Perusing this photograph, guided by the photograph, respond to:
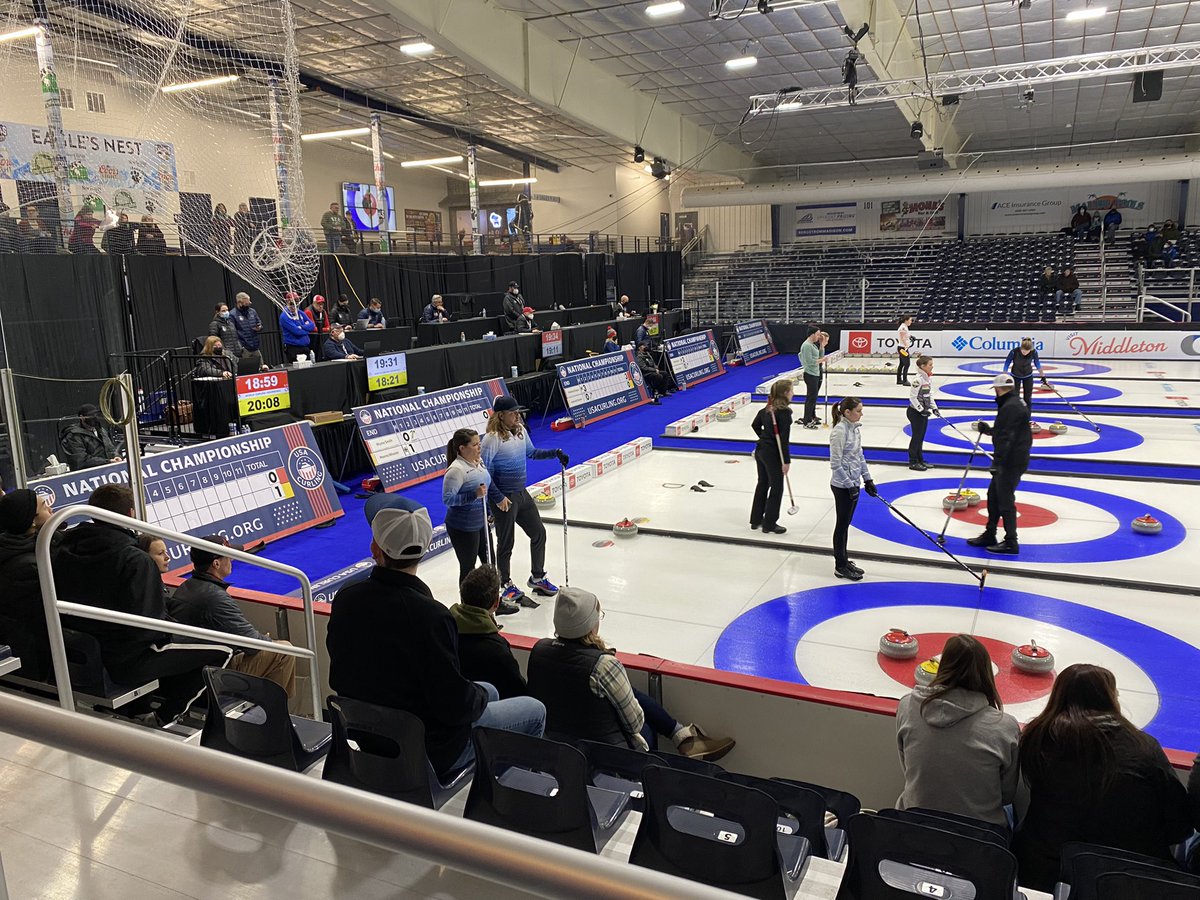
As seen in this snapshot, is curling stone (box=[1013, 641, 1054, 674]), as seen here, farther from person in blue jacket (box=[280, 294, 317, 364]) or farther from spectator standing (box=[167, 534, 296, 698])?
person in blue jacket (box=[280, 294, 317, 364])

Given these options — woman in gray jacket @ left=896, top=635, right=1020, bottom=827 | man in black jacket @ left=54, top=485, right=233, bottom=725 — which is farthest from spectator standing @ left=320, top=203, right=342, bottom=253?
woman in gray jacket @ left=896, top=635, right=1020, bottom=827

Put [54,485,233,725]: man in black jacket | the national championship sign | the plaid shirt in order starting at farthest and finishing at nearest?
the national championship sign < [54,485,233,725]: man in black jacket < the plaid shirt

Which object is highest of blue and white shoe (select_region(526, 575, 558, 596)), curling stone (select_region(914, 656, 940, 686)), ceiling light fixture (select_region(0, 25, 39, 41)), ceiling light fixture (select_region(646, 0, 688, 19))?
ceiling light fixture (select_region(646, 0, 688, 19))

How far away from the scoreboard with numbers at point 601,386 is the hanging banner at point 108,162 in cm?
949

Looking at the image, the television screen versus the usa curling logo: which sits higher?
the television screen

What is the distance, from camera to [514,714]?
12.9 ft

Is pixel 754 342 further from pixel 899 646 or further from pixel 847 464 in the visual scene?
pixel 899 646

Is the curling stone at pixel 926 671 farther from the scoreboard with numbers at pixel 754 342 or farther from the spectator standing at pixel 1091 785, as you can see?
the scoreboard with numbers at pixel 754 342

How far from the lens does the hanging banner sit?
6.00m

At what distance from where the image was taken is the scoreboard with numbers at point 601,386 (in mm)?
17969

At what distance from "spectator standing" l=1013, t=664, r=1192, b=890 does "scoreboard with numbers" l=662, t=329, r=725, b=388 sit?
19001 millimetres

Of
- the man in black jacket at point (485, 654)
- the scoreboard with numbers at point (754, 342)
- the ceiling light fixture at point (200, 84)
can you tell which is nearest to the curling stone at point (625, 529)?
the man in black jacket at point (485, 654)

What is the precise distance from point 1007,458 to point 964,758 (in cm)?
602

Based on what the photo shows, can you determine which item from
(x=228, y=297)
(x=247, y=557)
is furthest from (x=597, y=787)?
(x=228, y=297)
